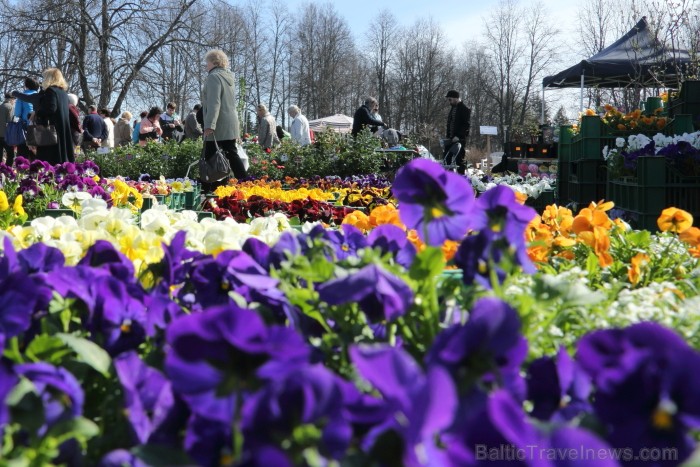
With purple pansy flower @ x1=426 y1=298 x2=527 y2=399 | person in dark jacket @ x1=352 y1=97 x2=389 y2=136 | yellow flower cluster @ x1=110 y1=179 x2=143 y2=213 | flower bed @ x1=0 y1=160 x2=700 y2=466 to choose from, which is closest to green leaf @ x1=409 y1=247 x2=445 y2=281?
flower bed @ x1=0 y1=160 x2=700 y2=466

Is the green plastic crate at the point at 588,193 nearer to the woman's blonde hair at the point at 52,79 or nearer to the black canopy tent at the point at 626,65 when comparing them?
the woman's blonde hair at the point at 52,79

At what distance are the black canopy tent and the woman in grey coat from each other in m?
10.7

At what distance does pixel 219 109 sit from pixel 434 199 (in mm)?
8665

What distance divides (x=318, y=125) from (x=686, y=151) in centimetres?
3487

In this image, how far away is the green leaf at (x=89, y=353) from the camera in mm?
854

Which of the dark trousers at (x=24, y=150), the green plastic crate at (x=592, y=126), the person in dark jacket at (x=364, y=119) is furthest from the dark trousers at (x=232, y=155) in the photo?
the person in dark jacket at (x=364, y=119)

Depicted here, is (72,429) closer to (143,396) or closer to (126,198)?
(143,396)

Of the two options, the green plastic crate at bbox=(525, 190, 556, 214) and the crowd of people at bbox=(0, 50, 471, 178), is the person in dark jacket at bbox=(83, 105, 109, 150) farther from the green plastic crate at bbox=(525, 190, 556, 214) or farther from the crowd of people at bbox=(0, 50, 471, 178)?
the green plastic crate at bbox=(525, 190, 556, 214)

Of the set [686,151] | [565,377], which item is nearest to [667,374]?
[565,377]

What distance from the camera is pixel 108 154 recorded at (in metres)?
17.6

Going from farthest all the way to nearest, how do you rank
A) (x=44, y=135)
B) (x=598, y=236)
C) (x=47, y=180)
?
1. (x=44, y=135)
2. (x=47, y=180)
3. (x=598, y=236)

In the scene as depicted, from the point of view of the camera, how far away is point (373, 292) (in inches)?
37.5

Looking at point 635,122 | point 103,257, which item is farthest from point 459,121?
point 103,257

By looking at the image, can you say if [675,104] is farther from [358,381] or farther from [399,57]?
[399,57]
